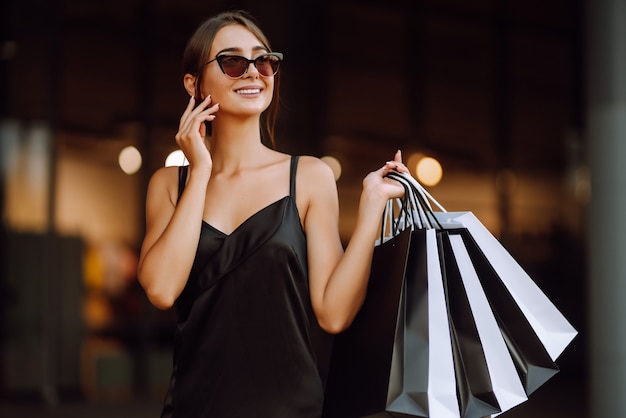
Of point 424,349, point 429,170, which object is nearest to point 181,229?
point 424,349

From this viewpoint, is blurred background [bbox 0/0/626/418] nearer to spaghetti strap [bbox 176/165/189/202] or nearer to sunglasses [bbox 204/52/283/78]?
spaghetti strap [bbox 176/165/189/202]

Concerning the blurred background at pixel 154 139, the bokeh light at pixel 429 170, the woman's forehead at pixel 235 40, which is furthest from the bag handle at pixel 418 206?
the bokeh light at pixel 429 170

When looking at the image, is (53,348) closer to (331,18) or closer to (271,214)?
(331,18)

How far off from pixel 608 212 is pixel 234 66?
4.89m

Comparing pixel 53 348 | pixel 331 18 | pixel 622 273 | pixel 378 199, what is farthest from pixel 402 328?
pixel 331 18

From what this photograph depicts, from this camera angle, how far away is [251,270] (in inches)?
Result: 92.0

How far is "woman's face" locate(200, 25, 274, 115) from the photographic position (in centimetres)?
246

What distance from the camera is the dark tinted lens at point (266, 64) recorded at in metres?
2.46

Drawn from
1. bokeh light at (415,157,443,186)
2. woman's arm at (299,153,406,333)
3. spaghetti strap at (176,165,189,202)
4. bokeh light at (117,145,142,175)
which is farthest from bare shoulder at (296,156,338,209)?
bokeh light at (415,157,443,186)

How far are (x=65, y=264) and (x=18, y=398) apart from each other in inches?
74.0

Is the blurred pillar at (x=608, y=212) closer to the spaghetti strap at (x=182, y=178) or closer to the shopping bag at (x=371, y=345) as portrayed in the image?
the shopping bag at (x=371, y=345)

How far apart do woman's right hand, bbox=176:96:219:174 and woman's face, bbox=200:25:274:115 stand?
4cm

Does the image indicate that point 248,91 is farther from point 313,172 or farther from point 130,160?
point 130,160

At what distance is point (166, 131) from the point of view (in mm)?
12766
